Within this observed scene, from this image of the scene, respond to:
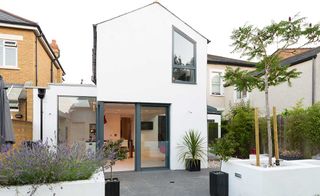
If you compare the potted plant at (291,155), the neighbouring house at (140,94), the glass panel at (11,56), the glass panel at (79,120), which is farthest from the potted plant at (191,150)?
the glass panel at (11,56)

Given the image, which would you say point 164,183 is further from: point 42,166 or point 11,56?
point 11,56

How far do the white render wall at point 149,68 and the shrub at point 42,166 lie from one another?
7.02m

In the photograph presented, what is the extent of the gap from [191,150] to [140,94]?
3973mm

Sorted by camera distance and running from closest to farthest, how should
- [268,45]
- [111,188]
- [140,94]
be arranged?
1. [111,188]
2. [268,45]
3. [140,94]

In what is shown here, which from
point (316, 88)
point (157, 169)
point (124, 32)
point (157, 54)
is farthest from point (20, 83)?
point (316, 88)

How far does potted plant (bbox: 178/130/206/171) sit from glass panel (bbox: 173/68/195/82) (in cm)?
289

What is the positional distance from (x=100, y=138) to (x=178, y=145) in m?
4.13

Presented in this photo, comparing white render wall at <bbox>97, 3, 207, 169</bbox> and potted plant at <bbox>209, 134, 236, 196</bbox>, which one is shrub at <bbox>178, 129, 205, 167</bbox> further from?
potted plant at <bbox>209, 134, 236, 196</bbox>

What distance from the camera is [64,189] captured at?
5914mm

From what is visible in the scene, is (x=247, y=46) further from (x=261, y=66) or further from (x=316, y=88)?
(x=316, y=88)

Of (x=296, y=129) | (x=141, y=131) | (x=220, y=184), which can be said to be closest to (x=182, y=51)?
(x=141, y=131)

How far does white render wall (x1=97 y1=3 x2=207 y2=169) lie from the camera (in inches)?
532

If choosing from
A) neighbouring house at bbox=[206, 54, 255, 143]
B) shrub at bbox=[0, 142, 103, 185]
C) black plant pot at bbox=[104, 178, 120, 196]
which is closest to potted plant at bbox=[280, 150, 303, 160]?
black plant pot at bbox=[104, 178, 120, 196]

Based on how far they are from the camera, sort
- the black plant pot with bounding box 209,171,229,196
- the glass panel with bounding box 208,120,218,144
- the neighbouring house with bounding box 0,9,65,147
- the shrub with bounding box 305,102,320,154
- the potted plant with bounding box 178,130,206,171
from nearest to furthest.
Answer: the black plant pot with bounding box 209,171,229,196
the shrub with bounding box 305,102,320,154
the potted plant with bounding box 178,130,206,171
the neighbouring house with bounding box 0,9,65,147
the glass panel with bounding box 208,120,218,144
